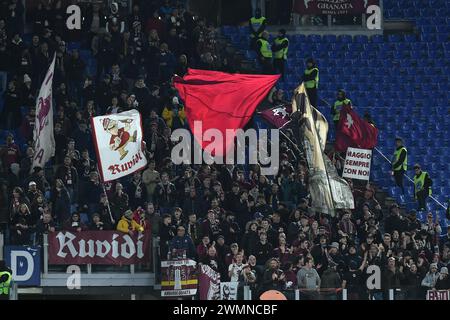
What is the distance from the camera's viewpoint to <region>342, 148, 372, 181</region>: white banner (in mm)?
26594

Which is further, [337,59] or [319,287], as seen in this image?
[337,59]

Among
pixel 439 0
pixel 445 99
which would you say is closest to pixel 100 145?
pixel 445 99

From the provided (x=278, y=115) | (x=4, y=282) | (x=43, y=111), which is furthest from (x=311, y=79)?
(x=4, y=282)

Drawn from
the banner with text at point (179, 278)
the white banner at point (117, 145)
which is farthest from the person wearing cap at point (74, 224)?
the banner with text at point (179, 278)

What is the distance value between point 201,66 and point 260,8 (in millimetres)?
5533

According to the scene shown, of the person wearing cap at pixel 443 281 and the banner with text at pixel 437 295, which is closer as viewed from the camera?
the banner with text at pixel 437 295

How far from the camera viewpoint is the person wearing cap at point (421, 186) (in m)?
28.5

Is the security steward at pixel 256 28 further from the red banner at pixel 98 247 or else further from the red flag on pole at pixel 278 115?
the red banner at pixel 98 247

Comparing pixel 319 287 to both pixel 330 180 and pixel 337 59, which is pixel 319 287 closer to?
pixel 330 180

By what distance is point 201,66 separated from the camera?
29.1 metres

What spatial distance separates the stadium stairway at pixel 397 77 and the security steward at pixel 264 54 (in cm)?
97

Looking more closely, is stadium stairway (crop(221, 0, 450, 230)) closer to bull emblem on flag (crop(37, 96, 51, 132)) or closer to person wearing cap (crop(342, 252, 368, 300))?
person wearing cap (crop(342, 252, 368, 300))

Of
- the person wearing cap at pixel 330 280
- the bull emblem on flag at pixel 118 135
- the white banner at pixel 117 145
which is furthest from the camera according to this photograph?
the bull emblem on flag at pixel 118 135
